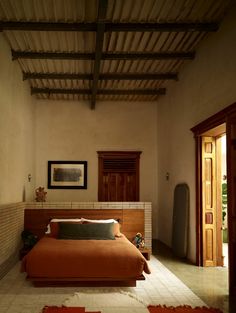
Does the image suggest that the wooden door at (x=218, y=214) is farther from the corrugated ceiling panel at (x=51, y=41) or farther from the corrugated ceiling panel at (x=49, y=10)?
the corrugated ceiling panel at (x=49, y=10)

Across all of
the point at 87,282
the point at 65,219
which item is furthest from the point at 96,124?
the point at 87,282

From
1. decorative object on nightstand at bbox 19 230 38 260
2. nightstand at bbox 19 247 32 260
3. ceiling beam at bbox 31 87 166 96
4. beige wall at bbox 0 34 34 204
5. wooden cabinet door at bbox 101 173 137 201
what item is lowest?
nightstand at bbox 19 247 32 260

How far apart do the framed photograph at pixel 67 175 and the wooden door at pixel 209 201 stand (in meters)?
4.12

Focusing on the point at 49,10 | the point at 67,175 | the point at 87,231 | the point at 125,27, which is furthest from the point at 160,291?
the point at 67,175

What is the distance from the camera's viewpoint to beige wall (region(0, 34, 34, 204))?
20.3ft

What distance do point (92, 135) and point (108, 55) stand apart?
352cm

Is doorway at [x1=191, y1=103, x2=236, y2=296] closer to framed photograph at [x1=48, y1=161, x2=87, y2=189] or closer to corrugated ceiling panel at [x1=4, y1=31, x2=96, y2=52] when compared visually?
corrugated ceiling panel at [x1=4, y1=31, x2=96, y2=52]

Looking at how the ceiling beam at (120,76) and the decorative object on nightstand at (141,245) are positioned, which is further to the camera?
the ceiling beam at (120,76)

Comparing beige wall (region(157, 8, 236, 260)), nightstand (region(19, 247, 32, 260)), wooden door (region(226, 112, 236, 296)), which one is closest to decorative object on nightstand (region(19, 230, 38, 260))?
nightstand (region(19, 247, 32, 260))

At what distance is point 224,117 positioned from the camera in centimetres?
527

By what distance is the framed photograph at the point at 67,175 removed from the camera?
31.7 feet

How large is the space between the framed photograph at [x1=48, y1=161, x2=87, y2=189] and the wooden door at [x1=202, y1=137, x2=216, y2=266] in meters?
4.12

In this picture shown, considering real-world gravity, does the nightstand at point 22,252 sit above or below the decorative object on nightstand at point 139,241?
below

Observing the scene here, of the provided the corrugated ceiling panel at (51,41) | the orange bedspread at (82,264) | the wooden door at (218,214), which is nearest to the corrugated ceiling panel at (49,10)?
the corrugated ceiling panel at (51,41)
